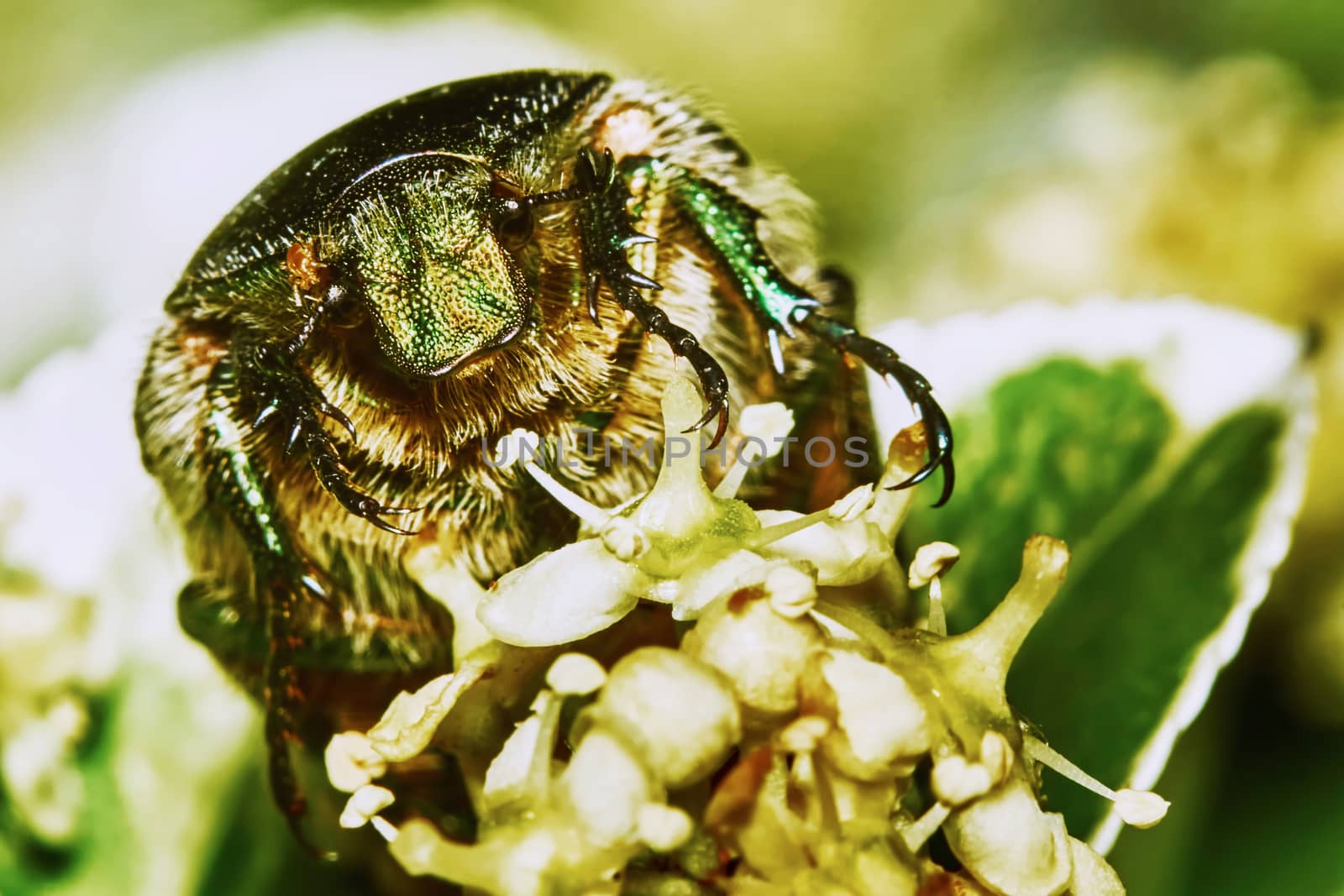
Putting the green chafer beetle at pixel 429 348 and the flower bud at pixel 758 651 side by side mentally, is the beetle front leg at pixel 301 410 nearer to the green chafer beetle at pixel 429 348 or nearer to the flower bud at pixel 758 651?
the green chafer beetle at pixel 429 348

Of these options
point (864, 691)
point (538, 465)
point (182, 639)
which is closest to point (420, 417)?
point (538, 465)

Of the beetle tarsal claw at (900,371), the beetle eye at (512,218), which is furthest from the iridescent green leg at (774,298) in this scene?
the beetle eye at (512,218)

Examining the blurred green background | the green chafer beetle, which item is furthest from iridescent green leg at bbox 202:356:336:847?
the blurred green background

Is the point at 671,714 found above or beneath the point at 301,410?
beneath

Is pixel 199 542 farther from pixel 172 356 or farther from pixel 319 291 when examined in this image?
pixel 319 291

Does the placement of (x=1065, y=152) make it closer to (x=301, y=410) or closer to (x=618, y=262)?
(x=618, y=262)

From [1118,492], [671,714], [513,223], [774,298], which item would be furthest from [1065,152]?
[671,714]
